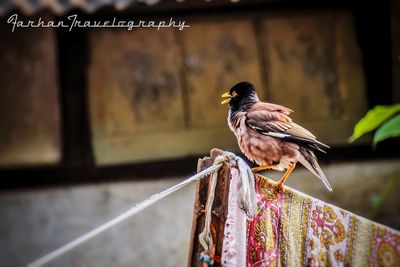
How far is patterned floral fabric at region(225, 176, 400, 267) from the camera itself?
106 inches

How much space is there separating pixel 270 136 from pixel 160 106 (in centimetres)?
310

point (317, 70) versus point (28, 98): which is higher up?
point (317, 70)

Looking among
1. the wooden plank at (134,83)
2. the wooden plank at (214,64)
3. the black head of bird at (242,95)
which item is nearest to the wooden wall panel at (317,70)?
the wooden plank at (214,64)

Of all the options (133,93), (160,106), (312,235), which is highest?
(133,93)

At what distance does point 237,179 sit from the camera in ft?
8.45

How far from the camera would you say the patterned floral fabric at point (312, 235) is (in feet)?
8.80

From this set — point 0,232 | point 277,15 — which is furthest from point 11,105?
point 277,15

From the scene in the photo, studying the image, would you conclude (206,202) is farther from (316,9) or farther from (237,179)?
(316,9)

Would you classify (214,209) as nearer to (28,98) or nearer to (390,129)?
(390,129)

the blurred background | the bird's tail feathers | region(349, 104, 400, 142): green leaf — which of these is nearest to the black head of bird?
the bird's tail feathers

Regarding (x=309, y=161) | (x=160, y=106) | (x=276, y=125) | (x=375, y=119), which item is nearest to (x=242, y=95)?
(x=276, y=125)

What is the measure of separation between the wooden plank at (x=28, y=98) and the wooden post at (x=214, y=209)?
3415mm

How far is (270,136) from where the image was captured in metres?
2.94

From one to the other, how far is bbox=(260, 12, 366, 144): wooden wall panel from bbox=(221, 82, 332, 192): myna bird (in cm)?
306
